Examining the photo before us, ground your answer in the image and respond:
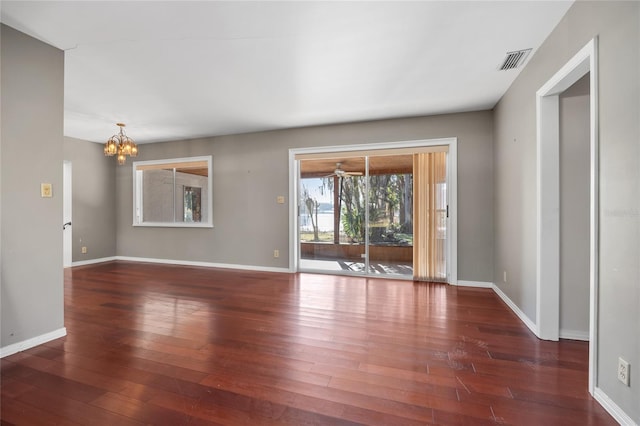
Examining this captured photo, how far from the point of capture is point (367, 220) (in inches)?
183

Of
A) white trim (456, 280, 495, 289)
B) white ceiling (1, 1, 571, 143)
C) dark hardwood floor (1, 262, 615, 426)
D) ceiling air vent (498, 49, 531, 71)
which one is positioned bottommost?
dark hardwood floor (1, 262, 615, 426)

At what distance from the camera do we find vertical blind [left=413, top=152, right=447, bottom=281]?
4.27 m

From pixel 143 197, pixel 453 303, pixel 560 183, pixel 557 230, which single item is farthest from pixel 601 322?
pixel 143 197

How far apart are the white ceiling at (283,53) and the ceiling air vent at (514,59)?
0.08 m

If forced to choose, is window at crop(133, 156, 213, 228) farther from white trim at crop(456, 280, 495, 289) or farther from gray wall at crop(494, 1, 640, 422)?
gray wall at crop(494, 1, 640, 422)

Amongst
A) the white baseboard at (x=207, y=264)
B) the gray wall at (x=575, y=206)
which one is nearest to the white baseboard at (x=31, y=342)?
the white baseboard at (x=207, y=264)

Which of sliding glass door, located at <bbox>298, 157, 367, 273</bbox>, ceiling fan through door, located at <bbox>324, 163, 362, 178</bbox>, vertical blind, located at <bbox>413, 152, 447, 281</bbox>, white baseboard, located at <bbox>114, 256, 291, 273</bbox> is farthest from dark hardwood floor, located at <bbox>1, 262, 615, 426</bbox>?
ceiling fan through door, located at <bbox>324, 163, 362, 178</bbox>

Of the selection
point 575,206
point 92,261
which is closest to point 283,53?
point 575,206

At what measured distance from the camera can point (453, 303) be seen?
333 cm

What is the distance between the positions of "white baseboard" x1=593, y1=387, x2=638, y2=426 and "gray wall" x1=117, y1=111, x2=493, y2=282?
101 inches

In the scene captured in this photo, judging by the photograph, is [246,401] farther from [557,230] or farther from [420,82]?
[420,82]

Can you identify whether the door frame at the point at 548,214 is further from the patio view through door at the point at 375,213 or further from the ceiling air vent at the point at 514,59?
the patio view through door at the point at 375,213

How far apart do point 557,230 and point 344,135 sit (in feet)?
10.3

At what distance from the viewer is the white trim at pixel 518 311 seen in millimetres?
2517
